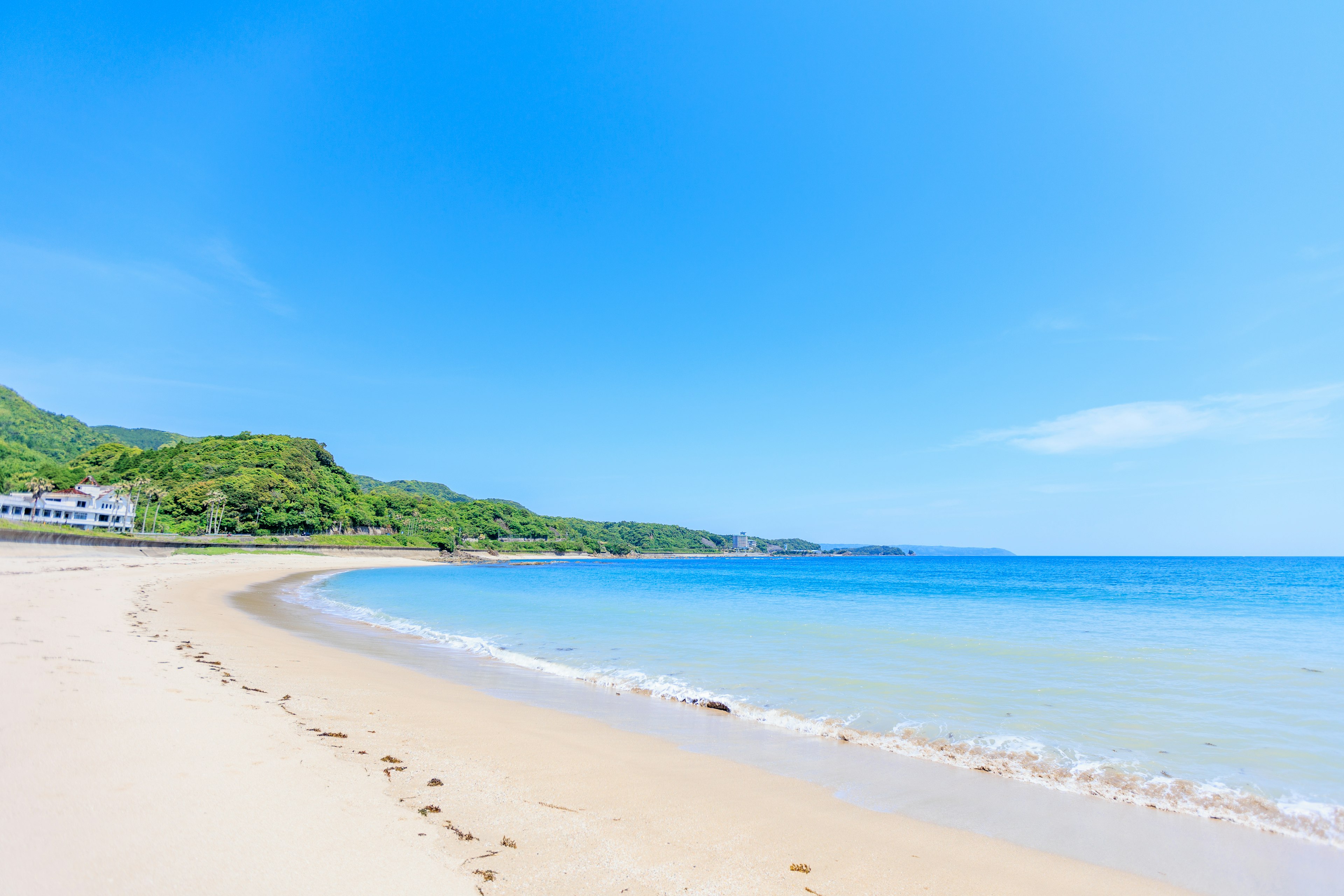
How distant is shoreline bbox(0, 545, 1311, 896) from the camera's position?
3184 mm

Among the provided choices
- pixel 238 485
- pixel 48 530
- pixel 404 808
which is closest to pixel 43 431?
pixel 238 485

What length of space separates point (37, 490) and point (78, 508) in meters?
8.64

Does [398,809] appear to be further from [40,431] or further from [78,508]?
[40,431]

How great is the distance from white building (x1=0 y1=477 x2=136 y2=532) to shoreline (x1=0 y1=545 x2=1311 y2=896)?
92.9 meters

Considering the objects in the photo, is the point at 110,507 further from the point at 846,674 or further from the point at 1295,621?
the point at 1295,621

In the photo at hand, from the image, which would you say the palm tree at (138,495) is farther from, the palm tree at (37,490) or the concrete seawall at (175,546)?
the concrete seawall at (175,546)

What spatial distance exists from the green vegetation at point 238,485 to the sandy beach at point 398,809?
74947 mm

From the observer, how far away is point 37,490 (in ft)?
226

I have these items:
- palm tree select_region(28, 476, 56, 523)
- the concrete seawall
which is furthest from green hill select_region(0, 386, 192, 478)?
the concrete seawall

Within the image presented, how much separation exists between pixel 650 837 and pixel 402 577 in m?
51.1

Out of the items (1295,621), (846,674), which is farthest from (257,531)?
(1295,621)

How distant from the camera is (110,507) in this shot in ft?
259

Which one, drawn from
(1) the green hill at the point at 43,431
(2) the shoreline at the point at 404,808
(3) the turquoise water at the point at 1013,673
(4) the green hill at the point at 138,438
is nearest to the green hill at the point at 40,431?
(1) the green hill at the point at 43,431

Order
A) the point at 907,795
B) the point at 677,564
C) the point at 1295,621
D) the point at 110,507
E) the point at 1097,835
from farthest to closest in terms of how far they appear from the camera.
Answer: the point at 677,564
the point at 110,507
the point at 1295,621
the point at 907,795
the point at 1097,835
